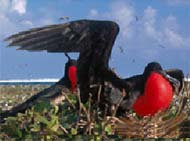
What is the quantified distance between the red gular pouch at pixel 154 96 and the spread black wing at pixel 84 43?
11.0 inches

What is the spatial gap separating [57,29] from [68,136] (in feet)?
4.80

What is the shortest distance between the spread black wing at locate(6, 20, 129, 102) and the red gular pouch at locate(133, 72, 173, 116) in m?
0.28

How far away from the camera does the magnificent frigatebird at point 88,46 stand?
3.16 metres

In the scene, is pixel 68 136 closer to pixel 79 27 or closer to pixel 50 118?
pixel 50 118

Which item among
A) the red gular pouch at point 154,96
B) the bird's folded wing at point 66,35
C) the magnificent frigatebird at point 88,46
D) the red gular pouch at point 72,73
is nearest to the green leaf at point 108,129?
the red gular pouch at point 154,96

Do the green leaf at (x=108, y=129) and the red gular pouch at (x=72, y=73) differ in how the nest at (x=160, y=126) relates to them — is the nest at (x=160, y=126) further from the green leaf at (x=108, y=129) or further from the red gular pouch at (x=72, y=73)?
the red gular pouch at (x=72, y=73)

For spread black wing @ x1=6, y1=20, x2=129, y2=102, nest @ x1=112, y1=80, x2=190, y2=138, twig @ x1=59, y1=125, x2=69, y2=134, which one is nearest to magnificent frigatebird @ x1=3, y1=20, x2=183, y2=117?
A: spread black wing @ x1=6, y1=20, x2=129, y2=102

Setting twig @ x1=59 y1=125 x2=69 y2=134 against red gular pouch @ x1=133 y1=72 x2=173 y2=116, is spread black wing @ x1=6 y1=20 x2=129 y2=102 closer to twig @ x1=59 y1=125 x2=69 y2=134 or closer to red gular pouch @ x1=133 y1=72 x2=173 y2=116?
red gular pouch @ x1=133 y1=72 x2=173 y2=116

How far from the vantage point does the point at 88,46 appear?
3504mm

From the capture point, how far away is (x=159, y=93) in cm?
281

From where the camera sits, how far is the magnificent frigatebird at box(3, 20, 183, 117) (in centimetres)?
316

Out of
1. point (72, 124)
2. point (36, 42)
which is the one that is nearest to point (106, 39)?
point (36, 42)

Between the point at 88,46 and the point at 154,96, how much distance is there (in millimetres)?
790

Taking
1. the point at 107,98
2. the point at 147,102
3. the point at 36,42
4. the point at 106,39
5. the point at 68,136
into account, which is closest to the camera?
the point at 68,136
